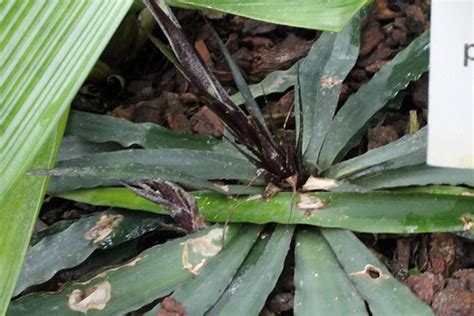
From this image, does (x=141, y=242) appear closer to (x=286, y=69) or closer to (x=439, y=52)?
(x=286, y=69)

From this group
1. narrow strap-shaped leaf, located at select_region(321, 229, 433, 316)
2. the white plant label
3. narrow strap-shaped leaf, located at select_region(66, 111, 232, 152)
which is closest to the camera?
the white plant label

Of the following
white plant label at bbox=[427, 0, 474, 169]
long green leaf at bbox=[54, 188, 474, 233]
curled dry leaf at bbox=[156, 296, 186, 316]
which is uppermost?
white plant label at bbox=[427, 0, 474, 169]

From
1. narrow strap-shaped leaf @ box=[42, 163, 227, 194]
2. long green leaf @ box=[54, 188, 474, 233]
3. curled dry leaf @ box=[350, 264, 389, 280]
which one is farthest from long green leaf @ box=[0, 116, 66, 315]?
curled dry leaf @ box=[350, 264, 389, 280]

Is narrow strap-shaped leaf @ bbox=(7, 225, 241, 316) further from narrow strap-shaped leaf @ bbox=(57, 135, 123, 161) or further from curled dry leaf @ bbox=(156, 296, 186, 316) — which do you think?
narrow strap-shaped leaf @ bbox=(57, 135, 123, 161)

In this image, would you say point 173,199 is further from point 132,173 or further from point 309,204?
point 309,204

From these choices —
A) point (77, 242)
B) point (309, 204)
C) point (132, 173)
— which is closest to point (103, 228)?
point (77, 242)

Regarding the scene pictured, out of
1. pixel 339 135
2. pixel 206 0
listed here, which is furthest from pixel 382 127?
pixel 206 0

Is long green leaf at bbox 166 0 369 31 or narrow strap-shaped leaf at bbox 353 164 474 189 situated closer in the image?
long green leaf at bbox 166 0 369 31
